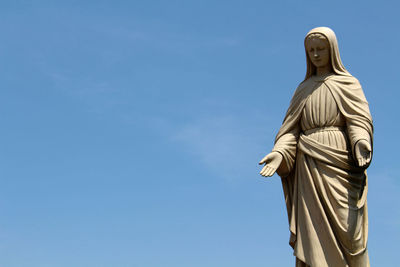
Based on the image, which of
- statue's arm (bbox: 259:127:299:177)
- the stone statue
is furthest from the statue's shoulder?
statue's arm (bbox: 259:127:299:177)

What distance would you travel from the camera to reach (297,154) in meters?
13.9

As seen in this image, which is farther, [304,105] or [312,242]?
[304,105]

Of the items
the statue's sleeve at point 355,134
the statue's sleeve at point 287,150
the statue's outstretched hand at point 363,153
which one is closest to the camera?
the statue's outstretched hand at point 363,153

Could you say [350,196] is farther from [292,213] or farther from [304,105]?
[304,105]

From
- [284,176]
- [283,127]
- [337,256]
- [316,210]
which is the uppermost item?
[283,127]

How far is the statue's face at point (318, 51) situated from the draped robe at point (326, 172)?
312 millimetres

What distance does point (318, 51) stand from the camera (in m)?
13.9

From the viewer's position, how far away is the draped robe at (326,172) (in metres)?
13.0

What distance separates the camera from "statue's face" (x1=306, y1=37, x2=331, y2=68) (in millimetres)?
13820

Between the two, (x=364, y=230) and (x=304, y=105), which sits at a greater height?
(x=304, y=105)

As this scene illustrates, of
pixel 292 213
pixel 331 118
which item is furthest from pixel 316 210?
pixel 331 118

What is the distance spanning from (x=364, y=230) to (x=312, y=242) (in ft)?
3.35

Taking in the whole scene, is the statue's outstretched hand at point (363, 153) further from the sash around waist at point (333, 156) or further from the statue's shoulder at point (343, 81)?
the statue's shoulder at point (343, 81)

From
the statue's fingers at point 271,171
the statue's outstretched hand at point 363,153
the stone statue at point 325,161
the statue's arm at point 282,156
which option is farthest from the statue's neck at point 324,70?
the statue's fingers at point 271,171
